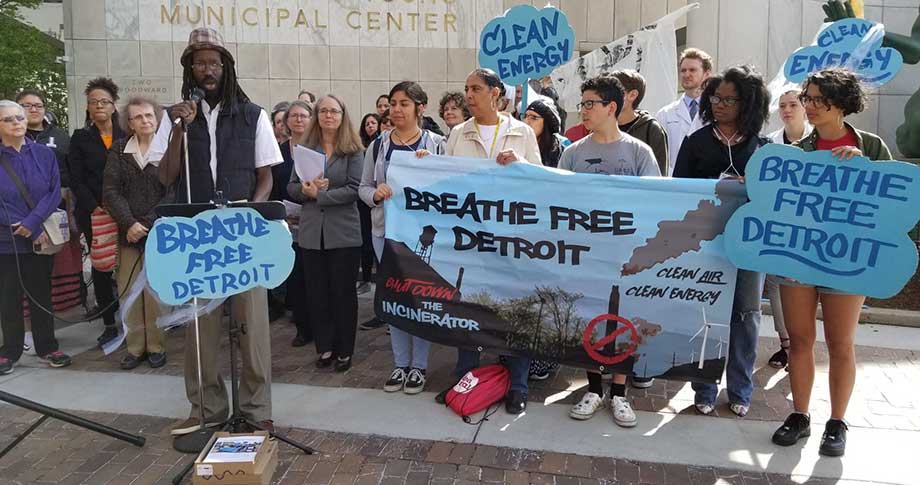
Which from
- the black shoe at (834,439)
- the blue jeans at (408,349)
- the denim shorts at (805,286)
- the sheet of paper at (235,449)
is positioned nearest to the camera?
the sheet of paper at (235,449)

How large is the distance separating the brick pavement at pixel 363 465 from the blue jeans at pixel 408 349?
2.96 ft

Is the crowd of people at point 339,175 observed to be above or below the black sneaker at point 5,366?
above

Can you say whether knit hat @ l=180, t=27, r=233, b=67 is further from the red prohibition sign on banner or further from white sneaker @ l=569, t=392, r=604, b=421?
white sneaker @ l=569, t=392, r=604, b=421

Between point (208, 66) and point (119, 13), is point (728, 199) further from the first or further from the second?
point (119, 13)

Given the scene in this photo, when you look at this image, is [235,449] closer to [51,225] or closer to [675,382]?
[675,382]

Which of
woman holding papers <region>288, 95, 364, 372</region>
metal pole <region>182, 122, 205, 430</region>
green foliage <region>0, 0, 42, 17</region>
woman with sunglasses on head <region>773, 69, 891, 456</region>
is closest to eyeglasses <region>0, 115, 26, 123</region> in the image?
woman holding papers <region>288, 95, 364, 372</region>

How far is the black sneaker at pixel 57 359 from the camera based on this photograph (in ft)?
17.8

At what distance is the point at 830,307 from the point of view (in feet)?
12.2

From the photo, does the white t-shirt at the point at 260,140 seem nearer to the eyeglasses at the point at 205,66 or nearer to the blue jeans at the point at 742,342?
the eyeglasses at the point at 205,66

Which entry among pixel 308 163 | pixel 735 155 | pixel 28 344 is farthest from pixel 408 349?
pixel 28 344

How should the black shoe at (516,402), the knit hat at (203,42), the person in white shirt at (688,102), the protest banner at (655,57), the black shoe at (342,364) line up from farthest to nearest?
the protest banner at (655,57)
the person in white shirt at (688,102)
the black shoe at (342,364)
the black shoe at (516,402)
the knit hat at (203,42)

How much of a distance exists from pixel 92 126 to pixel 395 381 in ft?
11.5

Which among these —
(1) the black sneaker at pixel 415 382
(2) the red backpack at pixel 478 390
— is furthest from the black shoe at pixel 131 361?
(2) the red backpack at pixel 478 390

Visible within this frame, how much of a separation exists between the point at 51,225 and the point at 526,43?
4.05 meters
